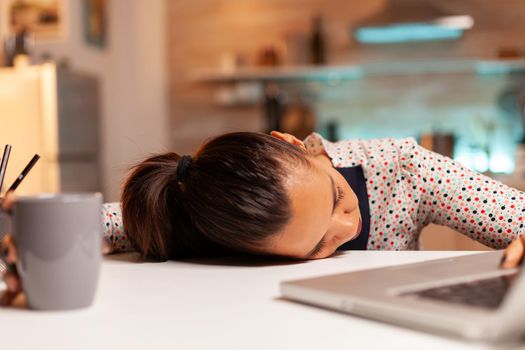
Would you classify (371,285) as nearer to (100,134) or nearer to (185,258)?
(185,258)

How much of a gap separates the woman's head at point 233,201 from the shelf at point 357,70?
2854 mm

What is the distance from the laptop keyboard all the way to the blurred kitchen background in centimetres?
281

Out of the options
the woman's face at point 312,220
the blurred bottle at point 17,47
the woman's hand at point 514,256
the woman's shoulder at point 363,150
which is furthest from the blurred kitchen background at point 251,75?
the woman's hand at point 514,256

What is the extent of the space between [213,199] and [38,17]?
333 cm

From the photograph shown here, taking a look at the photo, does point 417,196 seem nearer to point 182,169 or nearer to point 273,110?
point 182,169

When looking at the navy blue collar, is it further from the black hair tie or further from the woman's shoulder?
the black hair tie

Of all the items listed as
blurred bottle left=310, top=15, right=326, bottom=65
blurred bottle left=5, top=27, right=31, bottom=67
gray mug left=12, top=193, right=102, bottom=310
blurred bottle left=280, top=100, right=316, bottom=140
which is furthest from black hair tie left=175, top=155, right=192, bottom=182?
blurred bottle left=310, top=15, right=326, bottom=65

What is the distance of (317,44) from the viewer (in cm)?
387

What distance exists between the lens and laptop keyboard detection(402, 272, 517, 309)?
0.53 meters

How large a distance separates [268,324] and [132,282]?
10.7 inches

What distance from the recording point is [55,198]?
1.97ft

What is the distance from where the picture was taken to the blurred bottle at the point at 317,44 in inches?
152

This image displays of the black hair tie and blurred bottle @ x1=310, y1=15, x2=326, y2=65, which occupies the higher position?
blurred bottle @ x1=310, y1=15, x2=326, y2=65

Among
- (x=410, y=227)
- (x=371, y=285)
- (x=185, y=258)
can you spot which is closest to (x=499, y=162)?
(x=410, y=227)
